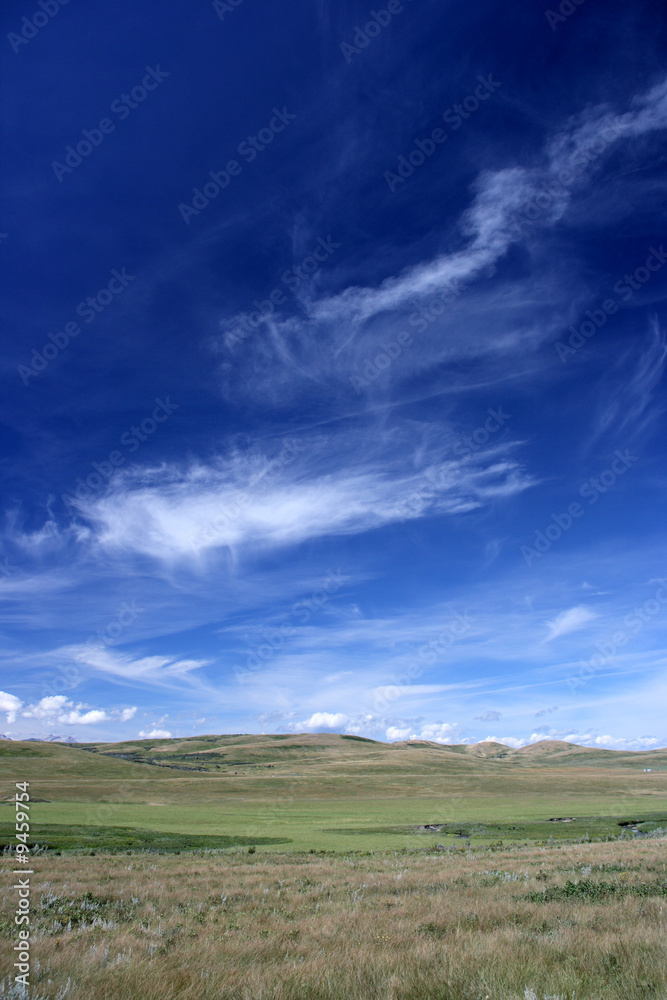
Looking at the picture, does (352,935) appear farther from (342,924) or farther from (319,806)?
(319,806)

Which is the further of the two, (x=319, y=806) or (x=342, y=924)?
(x=319, y=806)

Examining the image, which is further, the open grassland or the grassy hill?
the grassy hill

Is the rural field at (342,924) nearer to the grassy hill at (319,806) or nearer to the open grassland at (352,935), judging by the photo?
the open grassland at (352,935)

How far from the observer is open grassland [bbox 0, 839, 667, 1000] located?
5.74m

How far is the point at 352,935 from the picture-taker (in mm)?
8781

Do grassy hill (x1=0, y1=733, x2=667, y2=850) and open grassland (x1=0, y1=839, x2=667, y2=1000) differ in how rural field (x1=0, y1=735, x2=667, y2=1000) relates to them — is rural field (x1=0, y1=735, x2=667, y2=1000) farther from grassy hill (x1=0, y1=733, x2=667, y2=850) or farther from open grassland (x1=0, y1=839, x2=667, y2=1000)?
grassy hill (x1=0, y1=733, x2=667, y2=850)

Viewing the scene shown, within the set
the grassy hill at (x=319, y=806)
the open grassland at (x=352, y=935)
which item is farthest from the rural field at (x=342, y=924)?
the grassy hill at (x=319, y=806)

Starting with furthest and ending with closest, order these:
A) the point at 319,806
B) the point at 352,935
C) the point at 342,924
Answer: the point at 319,806 → the point at 342,924 → the point at 352,935

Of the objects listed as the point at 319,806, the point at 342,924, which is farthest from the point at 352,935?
the point at 319,806

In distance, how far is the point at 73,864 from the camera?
2148 centimetres

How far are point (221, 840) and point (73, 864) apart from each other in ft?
65.0

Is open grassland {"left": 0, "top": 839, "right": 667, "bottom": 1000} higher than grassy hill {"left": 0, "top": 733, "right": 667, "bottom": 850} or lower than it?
higher

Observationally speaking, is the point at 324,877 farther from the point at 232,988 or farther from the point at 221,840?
the point at 221,840

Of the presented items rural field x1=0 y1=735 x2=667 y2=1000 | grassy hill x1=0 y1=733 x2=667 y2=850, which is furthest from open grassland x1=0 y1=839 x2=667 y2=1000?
grassy hill x1=0 y1=733 x2=667 y2=850
